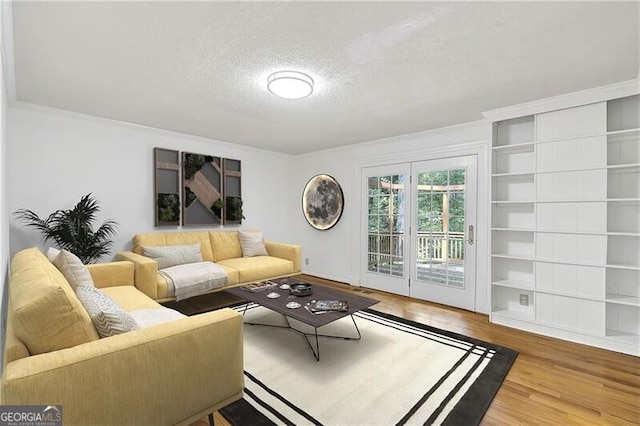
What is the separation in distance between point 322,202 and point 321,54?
338 centimetres

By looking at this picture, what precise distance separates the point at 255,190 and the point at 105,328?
156 inches

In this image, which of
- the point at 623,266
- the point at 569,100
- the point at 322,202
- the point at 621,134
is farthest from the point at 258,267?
the point at 621,134

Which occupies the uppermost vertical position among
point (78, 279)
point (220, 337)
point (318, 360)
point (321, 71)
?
point (321, 71)

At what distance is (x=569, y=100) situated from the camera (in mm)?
2793

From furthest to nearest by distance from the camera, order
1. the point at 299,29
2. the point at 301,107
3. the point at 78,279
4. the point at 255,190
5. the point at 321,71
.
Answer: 1. the point at 255,190
2. the point at 301,107
3. the point at 321,71
4. the point at 78,279
5. the point at 299,29

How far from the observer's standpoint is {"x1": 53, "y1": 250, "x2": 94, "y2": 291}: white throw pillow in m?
2.02

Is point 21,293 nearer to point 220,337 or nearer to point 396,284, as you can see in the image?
point 220,337

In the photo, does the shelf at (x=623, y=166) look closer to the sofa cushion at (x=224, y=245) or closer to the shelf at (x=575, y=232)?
the shelf at (x=575, y=232)

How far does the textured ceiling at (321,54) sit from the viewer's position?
64.6 inches

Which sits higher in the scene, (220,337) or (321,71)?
(321,71)

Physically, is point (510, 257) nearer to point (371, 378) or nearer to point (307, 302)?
point (371, 378)

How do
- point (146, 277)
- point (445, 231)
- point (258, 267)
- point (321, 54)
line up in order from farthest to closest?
1. point (258, 267)
2. point (445, 231)
3. point (146, 277)
4. point (321, 54)

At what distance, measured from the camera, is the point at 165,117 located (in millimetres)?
3469

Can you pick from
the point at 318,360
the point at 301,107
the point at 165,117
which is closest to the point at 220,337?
the point at 318,360
